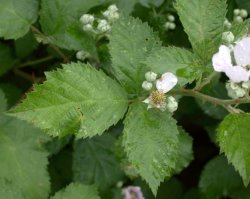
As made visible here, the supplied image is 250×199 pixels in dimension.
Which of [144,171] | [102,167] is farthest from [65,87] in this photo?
[102,167]

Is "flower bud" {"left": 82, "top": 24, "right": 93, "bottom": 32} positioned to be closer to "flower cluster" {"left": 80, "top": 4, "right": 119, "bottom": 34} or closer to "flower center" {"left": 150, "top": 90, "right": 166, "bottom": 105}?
"flower cluster" {"left": 80, "top": 4, "right": 119, "bottom": 34}

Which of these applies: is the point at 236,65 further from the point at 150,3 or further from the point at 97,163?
the point at 97,163

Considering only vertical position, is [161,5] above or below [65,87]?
below

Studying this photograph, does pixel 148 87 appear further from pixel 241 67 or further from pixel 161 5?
pixel 161 5

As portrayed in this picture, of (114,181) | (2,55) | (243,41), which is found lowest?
(114,181)

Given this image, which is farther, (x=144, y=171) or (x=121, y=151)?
(x=121, y=151)

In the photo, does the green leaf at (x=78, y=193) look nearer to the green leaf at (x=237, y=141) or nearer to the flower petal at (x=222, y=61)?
the green leaf at (x=237, y=141)

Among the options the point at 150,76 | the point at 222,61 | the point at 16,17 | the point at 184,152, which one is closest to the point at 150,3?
the point at 16,17
